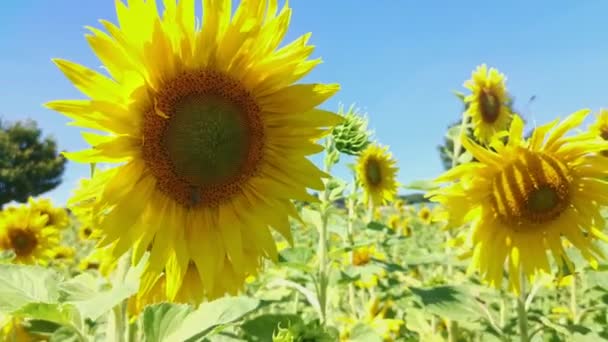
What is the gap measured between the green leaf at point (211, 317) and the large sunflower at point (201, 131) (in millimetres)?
341

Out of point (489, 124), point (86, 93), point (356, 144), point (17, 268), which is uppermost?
point (489, 124)

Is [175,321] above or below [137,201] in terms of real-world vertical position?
below

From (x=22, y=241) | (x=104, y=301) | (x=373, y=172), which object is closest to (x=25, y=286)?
(x=104, y=301)

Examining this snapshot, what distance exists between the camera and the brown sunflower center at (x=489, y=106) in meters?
5.77

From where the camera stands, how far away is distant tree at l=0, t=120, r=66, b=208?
4053 cm

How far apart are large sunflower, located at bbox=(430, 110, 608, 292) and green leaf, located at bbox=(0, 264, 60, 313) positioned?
69.5 inches

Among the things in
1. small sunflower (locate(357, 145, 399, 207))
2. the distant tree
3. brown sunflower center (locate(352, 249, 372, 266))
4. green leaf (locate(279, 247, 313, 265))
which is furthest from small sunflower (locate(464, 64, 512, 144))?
the distant tree

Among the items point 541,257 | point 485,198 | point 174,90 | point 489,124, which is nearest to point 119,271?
point 174,90

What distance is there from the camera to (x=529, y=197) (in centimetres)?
266

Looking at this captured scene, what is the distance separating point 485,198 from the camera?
2748 millimetres

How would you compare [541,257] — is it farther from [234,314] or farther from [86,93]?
[86,93]

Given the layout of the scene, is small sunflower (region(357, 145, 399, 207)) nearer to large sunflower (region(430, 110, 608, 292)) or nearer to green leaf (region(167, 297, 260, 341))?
large sunflower (region(430, 110, 608, 292))

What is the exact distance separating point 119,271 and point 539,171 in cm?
200

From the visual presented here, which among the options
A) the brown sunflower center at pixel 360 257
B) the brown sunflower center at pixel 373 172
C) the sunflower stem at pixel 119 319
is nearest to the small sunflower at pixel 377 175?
the brown sunflower center at pixel 373 172
